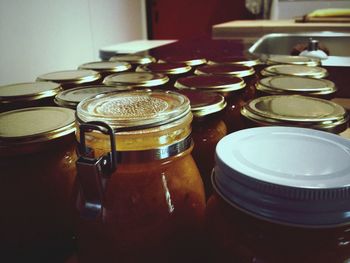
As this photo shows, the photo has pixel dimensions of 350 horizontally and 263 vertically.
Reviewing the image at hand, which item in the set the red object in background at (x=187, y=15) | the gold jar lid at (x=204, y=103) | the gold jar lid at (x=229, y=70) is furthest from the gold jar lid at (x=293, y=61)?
the red object in background at (x=187, y=15)

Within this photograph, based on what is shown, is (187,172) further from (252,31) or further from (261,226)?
(252,31)

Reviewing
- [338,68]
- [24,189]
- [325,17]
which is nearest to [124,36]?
[325,17]

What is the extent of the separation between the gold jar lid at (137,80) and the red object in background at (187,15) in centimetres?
260

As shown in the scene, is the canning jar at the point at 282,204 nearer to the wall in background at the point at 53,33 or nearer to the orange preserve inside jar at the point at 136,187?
the orange preserve inside jar at the point at 136,187

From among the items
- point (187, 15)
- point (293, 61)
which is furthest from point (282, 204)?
point (187, 15)

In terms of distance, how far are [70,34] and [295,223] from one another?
186cm

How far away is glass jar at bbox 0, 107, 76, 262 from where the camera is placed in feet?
1.30

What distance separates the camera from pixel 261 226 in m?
0.31

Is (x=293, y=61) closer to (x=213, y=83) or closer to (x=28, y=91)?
(x=213, y=83)

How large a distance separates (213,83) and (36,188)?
13.2 inches

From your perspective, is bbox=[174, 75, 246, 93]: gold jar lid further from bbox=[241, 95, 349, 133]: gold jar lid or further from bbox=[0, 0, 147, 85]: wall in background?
bbox=[0, 0, 147, 85]: wall in background

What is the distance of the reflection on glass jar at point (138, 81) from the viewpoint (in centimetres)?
59

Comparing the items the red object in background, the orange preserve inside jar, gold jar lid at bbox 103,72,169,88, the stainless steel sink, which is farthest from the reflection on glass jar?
the red object in background

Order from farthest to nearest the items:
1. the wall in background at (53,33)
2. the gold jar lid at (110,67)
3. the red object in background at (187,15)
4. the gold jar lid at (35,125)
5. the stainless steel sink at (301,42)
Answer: the red object in background at (187,15) → the stainless steel sink at (301,42) → the wall in background at (53,33) → the gold jar lid at (110,67) → the gold jar lid at (35,125)
